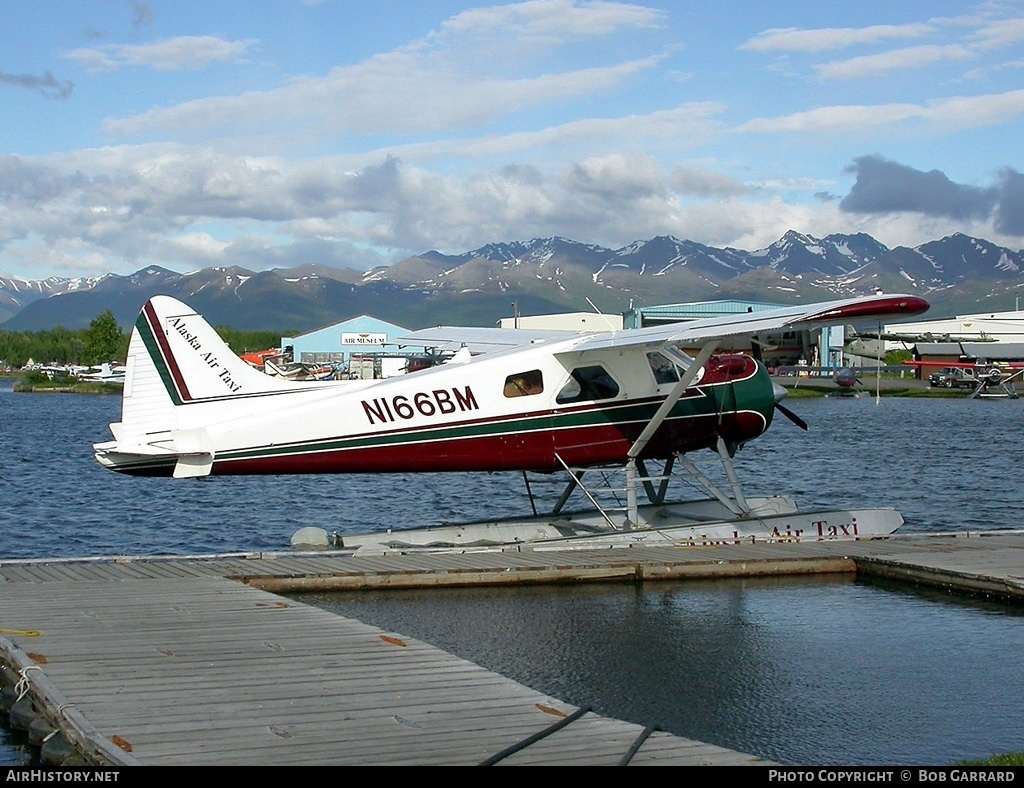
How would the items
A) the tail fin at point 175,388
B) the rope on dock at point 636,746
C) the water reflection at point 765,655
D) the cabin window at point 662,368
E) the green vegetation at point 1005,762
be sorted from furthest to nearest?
the cabin window at point 662,368 → the tail fin at point 175,388 → the water reflection at point 765,655 → the green vegetation at point 1005,762 → the rope on dock at point 636,746

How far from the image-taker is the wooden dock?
6223 mm

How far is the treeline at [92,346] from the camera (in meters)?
134

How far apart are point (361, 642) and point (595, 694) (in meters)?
1.75

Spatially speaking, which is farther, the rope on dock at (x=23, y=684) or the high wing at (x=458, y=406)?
the high wing at (x=458, y=406)

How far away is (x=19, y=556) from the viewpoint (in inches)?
674

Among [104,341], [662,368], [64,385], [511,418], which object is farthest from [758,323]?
[104,341]

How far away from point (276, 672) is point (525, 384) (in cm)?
684

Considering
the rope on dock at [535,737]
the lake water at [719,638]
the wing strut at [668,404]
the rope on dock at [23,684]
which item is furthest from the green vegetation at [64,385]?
the rope on dock at [535,737]

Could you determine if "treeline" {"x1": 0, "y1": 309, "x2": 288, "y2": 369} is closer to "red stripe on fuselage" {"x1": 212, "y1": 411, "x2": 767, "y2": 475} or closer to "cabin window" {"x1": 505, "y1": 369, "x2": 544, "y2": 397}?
"red stripe on fuselage" {"x1": 212, "y1": 411, "x2": 767, "y2": 475}

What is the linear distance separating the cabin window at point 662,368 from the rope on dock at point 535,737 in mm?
8043

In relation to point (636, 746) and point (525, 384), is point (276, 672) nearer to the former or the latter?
point (636, 746)

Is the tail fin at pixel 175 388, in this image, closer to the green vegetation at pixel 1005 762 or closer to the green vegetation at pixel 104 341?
the green vegetation at pixel 1005 762

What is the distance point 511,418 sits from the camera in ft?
46.2

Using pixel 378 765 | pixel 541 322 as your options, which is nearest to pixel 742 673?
pixel 378 765
